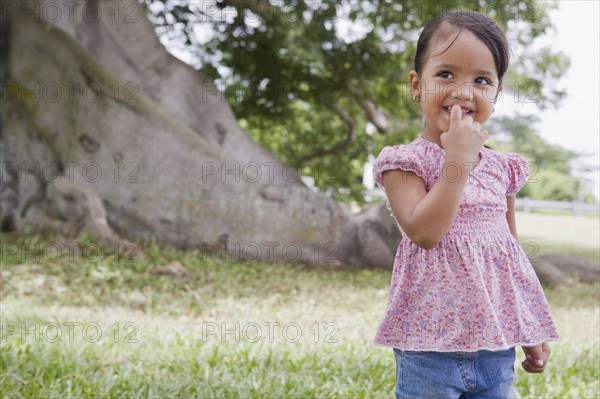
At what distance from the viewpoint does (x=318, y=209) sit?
6641mm

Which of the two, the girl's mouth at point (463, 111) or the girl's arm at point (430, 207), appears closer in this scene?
the girl's arm at point (430, 207)

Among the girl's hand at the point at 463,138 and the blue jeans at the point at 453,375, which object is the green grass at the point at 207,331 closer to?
the blue jeans at the point at 453,375

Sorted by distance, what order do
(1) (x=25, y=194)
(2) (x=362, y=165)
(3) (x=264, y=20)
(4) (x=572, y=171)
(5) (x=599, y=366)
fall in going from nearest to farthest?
1. (5) (x=599, y=366)
2. (1) (x=25, y=194)
3. (3) (x=264, y=20)
4. (2) (x=362, y=165)
5. (4) (x=572, y=171)

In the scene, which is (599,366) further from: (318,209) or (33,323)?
(318,209)

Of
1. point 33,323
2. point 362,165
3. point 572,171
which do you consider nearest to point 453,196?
point 33,323

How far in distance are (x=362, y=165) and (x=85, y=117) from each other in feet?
16.9

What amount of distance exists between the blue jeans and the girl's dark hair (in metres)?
0.65

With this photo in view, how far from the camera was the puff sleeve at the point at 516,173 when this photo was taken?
1.74 metres

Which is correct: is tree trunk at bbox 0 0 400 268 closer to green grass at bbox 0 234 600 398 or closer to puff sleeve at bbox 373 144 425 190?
green grass at bbox 0 234 600 398

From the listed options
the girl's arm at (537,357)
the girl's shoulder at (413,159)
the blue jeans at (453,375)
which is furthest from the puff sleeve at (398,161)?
the girl's arm at (537,357)

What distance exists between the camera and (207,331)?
4.01m

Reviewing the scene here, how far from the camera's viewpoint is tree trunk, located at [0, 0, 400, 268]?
620 centimetres

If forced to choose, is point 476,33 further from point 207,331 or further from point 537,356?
point 207,331

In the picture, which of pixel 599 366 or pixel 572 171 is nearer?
pixel 599 366
